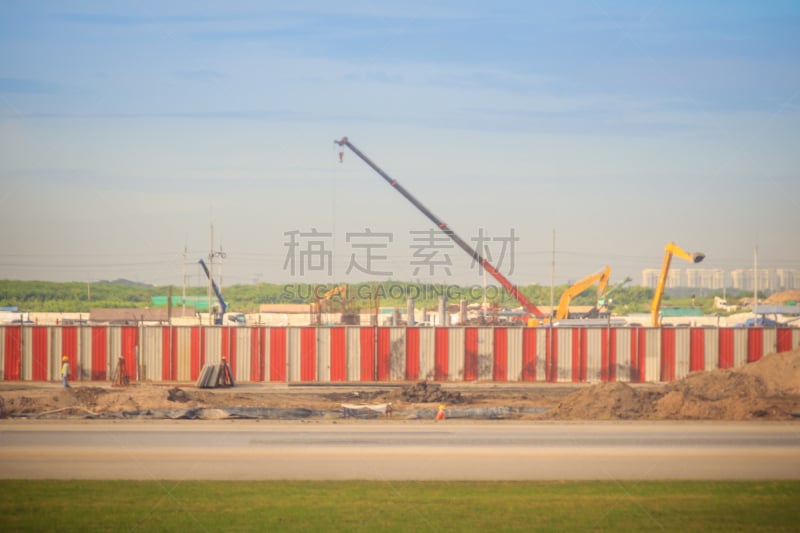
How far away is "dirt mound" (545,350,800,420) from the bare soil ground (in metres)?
0.04

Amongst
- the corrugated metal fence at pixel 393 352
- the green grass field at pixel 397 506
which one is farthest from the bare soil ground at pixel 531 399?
the green grass field at pixel 397 506

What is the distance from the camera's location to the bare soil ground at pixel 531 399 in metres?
31.8

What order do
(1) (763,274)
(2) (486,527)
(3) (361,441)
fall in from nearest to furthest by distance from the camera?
1. (2) (486,527)
2. (3) (361,441)
3. (1) (763,274)

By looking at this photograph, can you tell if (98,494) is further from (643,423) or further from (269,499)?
(643,423)

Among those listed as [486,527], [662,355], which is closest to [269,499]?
[486,527]

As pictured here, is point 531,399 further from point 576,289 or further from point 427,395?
point 576,289

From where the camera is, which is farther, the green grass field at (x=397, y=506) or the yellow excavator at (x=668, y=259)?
the yellow excavator at (x=668, y=259)

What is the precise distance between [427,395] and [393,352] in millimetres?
10314

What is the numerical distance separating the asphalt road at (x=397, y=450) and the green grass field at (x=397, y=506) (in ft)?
3.93

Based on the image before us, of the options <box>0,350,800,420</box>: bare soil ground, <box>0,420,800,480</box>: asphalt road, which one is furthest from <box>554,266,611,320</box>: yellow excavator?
<box>0,420,800,480</box>: asphalt road

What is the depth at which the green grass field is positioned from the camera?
608 inches

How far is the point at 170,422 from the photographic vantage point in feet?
97.2

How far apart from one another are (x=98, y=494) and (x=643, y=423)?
19296 millimetres

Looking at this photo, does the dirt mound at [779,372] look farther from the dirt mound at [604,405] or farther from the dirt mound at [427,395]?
the dirt mound at [427,395]
